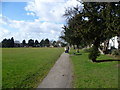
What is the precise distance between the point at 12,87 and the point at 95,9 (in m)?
11.7

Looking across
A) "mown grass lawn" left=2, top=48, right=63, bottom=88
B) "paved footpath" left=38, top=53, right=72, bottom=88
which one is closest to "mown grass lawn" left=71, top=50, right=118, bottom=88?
"paved footpath" left=38, top=53, right=72, bottom=88

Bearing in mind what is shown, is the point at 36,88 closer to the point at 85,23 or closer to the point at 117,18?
the point at 117,18

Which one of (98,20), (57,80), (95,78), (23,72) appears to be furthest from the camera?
(98,20)

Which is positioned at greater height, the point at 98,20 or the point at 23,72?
the point at 98,20

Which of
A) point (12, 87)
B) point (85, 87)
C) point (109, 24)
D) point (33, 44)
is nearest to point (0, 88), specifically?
point (12, 87)

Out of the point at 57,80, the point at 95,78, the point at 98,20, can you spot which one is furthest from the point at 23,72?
the point at 98,20

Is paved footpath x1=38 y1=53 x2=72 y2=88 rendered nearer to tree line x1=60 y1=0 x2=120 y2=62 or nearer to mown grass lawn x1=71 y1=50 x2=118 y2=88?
mown grass lawn x1=71 y1=50 x2=118 y2=88

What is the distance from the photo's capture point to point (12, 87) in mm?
7848

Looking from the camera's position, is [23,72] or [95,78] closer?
[95,78]

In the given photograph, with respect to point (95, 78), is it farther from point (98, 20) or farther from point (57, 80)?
point (98, 20)

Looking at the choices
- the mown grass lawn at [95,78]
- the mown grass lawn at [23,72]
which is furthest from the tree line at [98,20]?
the mown grass lawn at [23,72]

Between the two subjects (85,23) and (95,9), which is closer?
(95,9)

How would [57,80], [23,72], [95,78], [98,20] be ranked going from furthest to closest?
1. [98,20]
2. [23,72]
3. [95,78]
4. [57,80]

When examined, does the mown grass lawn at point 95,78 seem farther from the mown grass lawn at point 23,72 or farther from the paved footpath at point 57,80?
the mown grass lawn at point 23,72
